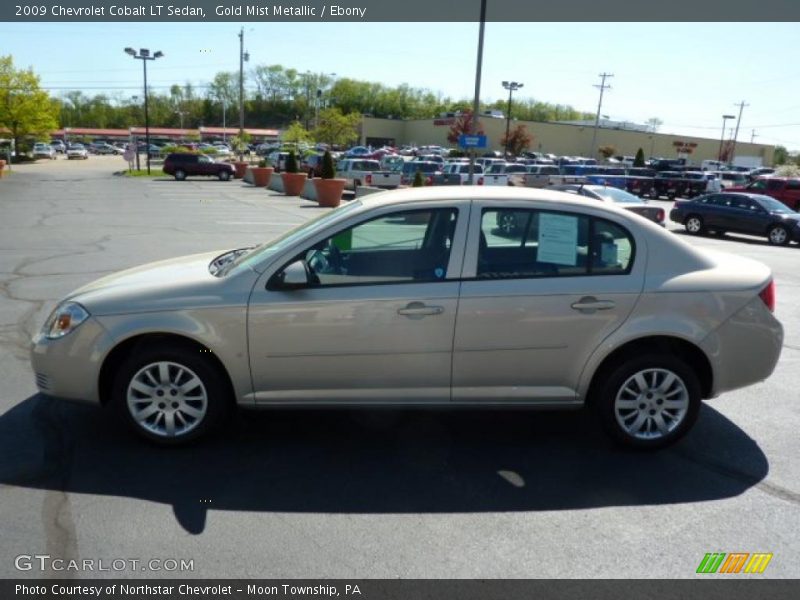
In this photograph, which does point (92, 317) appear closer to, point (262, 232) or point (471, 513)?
point (471, 513)

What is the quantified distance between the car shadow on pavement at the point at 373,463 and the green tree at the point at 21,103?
60369 millimetres

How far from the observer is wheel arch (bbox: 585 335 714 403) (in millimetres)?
4184

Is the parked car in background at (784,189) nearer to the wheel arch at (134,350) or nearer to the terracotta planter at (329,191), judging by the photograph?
the terracotta planter at (329,191)

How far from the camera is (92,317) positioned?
4004mm

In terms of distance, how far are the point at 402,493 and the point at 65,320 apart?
2.39 metres

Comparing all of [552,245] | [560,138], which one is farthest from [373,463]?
[560,138]

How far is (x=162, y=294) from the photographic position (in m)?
4.01

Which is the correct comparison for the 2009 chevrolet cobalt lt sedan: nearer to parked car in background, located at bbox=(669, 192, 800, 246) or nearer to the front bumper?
the front bumper

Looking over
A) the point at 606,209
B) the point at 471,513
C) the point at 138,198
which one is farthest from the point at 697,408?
the point at 138,198

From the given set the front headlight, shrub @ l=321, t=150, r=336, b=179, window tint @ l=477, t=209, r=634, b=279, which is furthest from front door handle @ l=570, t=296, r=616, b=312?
shrub @ l=321, t=150, r=336, b=179

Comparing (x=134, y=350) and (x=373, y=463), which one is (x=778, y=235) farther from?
(x=134, y=350)

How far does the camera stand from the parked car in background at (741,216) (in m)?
18.0

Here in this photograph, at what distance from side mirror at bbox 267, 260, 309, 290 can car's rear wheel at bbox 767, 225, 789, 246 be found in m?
17.9

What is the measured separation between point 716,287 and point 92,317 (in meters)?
3.95
